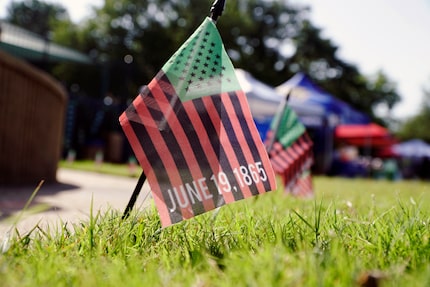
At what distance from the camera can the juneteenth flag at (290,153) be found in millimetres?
5145

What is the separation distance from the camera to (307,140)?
570 centimetres

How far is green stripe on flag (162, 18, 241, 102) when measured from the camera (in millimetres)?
2111

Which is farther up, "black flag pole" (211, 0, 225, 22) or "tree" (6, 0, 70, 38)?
"tree" (6, 0, 70, 38)

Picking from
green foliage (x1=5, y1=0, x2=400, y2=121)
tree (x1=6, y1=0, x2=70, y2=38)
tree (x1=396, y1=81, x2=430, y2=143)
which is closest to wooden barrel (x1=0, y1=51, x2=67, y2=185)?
green foliage (x1=5, y1=0, x2=400, y2=121)

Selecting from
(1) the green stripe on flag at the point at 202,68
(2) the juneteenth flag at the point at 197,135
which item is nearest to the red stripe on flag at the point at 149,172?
(2) the juneteenth flag at the point at 197,135

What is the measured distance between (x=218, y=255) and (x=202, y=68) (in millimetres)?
839

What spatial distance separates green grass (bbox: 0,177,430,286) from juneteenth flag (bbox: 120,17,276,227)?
0.22 metres

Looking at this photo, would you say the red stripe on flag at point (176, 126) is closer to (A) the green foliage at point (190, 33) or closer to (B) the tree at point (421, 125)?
(A) the green foliage at point (190, 33)

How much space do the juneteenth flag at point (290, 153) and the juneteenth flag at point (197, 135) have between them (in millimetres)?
2877

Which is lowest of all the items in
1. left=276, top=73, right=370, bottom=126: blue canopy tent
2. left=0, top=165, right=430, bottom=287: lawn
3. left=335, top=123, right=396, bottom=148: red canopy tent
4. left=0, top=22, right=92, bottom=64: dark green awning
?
left=0, top=165, right=430, bottom=287: lawn

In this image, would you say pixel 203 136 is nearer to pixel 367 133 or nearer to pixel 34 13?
pixel 367 133

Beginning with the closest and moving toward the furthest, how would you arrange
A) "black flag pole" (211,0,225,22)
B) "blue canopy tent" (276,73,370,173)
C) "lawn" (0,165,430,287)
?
"lawn" (0,165,430,287) < "black flag pole" (211,0,225,22) < "blue canopy tent" (276,73,370,173)

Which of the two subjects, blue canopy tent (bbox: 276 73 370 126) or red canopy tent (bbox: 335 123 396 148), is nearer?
blue canopy tent (bbox: 276 73 370 126)

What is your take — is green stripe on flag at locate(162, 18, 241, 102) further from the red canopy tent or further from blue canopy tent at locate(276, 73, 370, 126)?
the red canopy tent
